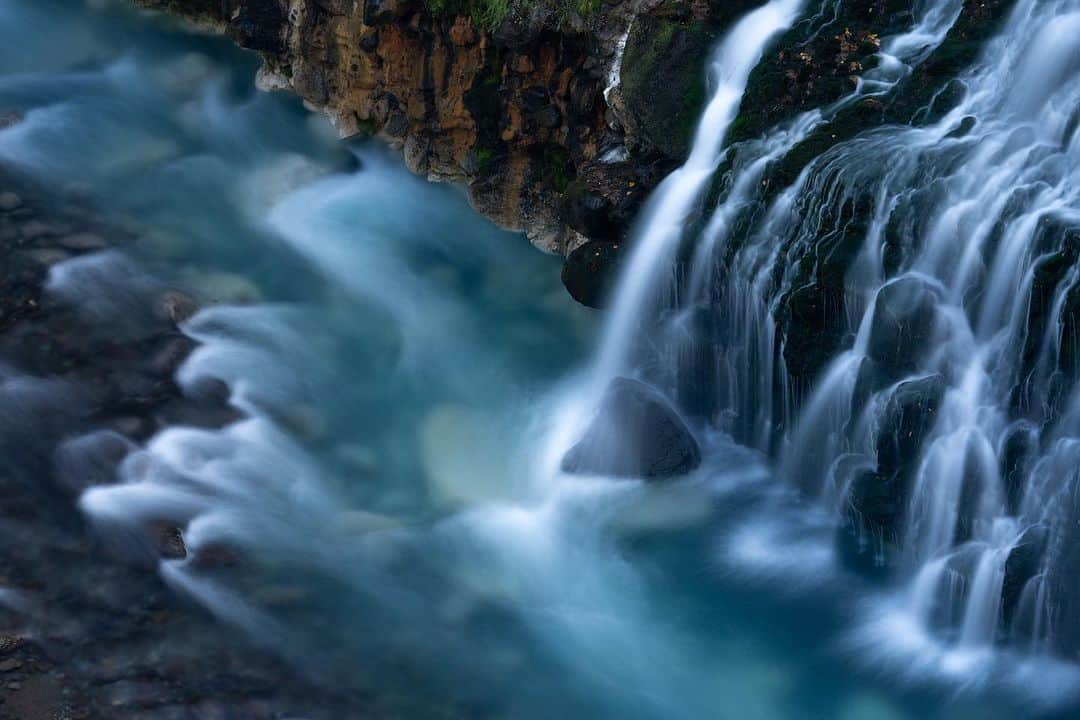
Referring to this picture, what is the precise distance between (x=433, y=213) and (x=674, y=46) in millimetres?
3291

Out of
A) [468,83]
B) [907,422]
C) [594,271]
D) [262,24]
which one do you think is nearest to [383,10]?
[468,83]

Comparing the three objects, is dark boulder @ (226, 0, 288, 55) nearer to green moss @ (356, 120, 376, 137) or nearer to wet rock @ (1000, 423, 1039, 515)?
green moss @ (356, 120, 376, 137)

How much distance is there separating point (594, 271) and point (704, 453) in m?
1.71

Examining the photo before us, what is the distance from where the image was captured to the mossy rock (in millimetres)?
9234

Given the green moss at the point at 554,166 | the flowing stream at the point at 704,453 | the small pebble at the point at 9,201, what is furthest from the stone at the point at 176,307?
the green moss at the point at 554,166

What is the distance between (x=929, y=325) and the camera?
7.36 meters

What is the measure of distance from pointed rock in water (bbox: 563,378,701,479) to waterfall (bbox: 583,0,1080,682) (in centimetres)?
39

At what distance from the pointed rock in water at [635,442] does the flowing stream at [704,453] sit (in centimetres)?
12

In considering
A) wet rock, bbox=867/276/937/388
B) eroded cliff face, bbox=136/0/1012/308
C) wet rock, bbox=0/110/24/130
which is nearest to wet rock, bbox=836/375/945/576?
wet rock, bbox=867/276/937/388

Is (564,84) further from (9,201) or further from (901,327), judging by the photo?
(9,201)

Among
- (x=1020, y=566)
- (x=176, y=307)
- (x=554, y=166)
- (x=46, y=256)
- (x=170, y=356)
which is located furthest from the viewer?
(x=554, y=166)

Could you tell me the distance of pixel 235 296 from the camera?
33.9 ft

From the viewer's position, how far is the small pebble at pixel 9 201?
35.4 feet

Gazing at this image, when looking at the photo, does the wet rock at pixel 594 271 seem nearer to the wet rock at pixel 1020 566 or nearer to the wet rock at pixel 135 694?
the wet rock at pixel 1020 566
